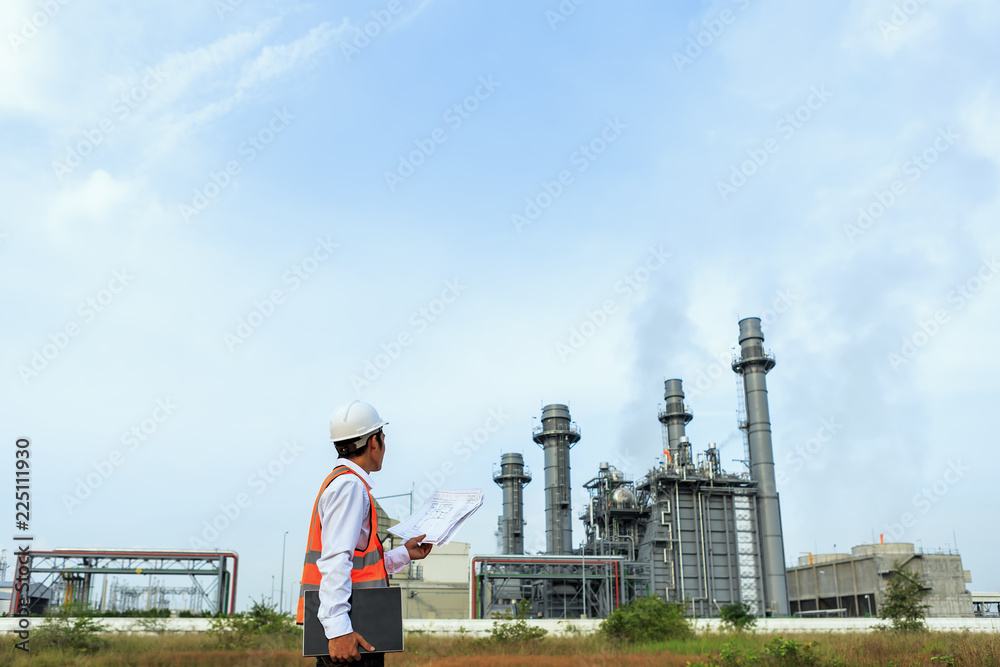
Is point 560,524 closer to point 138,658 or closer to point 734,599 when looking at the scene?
point 734,599

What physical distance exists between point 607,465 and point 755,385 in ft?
43.4

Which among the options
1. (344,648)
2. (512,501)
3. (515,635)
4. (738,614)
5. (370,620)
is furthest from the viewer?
(512,501)

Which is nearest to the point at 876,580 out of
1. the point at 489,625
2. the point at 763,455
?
the point at 763,455

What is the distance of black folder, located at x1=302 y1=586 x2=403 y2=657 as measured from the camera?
3.30m

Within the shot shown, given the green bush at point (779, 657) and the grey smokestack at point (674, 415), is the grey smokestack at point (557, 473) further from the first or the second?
the green bush at point (779, 657)

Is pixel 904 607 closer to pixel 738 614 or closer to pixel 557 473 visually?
pixel 738 614

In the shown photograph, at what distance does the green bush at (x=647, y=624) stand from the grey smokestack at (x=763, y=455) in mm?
28790

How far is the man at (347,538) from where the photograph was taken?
324cm

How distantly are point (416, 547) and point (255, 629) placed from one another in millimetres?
21680

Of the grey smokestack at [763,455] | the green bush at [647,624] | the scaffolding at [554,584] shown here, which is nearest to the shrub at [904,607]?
the green bush at [647,624]

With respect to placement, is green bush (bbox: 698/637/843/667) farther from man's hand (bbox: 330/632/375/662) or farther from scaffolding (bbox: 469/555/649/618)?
scaffolding (bbox: 469/555/649/618)

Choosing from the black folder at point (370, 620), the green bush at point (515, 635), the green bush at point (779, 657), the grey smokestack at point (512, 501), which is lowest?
the green bush at point (515, 635)

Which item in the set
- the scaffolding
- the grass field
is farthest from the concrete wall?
the scaffolding

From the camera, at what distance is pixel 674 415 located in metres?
57.6
